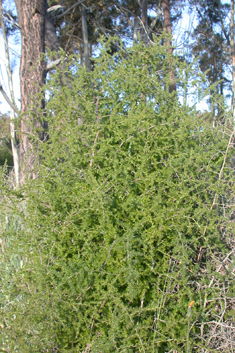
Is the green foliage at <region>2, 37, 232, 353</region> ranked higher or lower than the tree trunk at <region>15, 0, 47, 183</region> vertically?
lower

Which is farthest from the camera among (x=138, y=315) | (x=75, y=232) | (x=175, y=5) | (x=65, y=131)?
(x=175, y=5)

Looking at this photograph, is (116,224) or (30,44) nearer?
(116,224)

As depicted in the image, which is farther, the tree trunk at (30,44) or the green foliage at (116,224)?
the tree trunk at (30,44)

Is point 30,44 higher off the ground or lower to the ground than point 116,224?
higher

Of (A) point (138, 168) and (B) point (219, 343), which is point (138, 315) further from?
(A) point (138, 168)

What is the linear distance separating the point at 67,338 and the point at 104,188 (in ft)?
3.24

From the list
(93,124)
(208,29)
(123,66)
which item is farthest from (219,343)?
(208,29)

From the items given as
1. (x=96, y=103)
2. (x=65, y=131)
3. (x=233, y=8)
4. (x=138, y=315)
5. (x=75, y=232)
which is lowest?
(x=138, y=315)

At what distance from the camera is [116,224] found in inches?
93.5

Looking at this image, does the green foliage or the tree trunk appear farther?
the tree trunk

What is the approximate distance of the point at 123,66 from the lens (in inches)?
112

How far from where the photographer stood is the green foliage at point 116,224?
215cm

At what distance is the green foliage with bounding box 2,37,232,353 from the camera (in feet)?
7.05

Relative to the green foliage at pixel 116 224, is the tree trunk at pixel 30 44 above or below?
above
